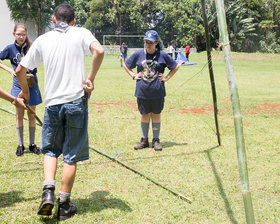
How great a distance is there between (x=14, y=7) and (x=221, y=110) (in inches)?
1933

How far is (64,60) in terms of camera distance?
2.90 metres

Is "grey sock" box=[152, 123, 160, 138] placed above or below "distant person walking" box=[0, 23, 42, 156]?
below

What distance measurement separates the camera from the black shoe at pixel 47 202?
279cm

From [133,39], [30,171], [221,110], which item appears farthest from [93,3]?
[30,171]

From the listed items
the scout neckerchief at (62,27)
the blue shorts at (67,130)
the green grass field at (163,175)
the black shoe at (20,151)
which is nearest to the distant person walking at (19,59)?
the black shoe at (20,151)

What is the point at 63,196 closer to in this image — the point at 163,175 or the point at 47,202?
the point at 47,202

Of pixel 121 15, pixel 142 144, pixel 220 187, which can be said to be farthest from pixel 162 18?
pixel 220 187

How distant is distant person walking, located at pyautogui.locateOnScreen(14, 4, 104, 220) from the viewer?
290 centimetres

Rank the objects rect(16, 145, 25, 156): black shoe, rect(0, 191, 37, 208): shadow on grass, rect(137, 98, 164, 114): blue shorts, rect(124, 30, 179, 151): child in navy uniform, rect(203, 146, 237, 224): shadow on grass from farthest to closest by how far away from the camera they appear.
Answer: rect(137, 98, 164, 114): blue shorts < rect(124, 30, 179, 151): child in navy uniform < rect(16, 145, 25, 156): black shoe < rect(0, 191, 37, 208): shadow on grass < rect(203, 146, 237, 224): shadow on grass

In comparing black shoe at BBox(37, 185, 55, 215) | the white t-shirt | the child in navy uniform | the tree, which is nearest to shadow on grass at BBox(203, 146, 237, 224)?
the child in navy uniform

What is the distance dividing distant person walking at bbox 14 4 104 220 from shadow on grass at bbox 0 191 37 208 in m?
0.70

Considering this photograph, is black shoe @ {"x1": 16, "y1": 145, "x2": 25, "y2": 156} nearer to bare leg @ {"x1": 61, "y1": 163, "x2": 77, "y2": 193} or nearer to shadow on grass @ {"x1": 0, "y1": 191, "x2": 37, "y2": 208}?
shadow on grass @ {"x1": 0, "y1": 191, "x2": 37, "y2": 208}

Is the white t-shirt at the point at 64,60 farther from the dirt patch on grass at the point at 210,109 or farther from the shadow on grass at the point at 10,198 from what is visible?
the dirt patch on grass at the point at 210,109

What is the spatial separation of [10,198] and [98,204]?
102 cm
